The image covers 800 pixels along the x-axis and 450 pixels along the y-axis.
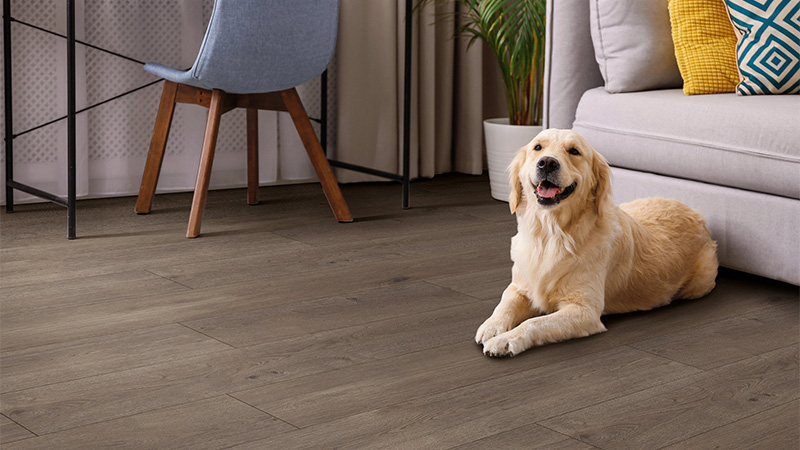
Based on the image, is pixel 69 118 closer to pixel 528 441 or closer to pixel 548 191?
pixel 548 191

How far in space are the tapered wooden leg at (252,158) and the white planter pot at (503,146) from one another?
0.83 metres

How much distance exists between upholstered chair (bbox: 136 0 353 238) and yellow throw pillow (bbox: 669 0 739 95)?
38.6 inches

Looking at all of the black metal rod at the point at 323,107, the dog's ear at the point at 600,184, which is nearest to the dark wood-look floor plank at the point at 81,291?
the dog's ear at the point at 600,184

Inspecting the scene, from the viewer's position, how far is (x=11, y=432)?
4.13 feet

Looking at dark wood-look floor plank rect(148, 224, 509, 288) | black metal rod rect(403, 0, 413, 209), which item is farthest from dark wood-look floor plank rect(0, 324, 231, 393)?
black metal rod rect(403, 0, 413, 209)

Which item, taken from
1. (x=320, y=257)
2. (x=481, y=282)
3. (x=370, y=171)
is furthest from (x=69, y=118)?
(x=481, y=282)

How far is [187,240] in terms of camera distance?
8.17 ft

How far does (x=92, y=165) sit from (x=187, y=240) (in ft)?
2.55

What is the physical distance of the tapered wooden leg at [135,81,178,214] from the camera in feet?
8.94

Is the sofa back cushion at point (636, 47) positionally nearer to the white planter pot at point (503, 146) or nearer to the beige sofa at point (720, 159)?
the beige sofa at point (720, 159)

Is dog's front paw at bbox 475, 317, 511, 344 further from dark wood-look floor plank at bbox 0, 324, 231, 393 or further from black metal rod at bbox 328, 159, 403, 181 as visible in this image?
black metal rod at bbox 328, 159, 403, 181

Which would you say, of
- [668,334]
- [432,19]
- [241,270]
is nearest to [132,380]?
[241,270]

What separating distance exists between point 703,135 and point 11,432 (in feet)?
5.45

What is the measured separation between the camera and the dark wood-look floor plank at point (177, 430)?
1231 millimetres
